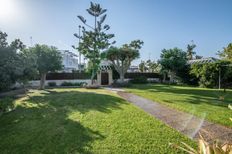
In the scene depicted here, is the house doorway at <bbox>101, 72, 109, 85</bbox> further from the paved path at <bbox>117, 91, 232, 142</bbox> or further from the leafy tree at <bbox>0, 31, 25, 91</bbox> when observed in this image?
the paved path at <bbox>117, 91, 232, 142</bbox>

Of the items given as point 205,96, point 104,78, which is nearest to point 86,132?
point 205,96

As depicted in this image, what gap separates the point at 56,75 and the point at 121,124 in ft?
65.0

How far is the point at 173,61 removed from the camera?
24.8m

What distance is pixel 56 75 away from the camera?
24.5 metres

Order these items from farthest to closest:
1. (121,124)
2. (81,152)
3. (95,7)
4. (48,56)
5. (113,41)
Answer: (113,41) < (95,7) < (48,56) < (121,124) < (81,152)

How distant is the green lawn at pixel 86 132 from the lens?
479 centimetres

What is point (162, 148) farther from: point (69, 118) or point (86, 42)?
point (86, 42)

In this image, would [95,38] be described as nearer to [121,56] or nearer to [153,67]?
[121,56]

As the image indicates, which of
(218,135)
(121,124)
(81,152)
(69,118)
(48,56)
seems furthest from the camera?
(48,56)

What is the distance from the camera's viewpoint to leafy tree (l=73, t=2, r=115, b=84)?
869 inches

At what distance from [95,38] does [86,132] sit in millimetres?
17870

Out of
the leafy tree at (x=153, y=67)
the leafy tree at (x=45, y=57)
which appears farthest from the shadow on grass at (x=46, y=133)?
the leafy tree at (x=153, y=67)

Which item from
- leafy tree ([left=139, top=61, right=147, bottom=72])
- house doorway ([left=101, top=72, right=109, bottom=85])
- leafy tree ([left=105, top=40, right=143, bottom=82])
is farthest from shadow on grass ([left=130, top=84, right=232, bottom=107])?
leafy tree ([left=139, top=61, right=147, bottom=72])

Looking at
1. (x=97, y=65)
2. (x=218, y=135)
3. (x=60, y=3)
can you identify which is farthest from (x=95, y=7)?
(x=218, y=135)
